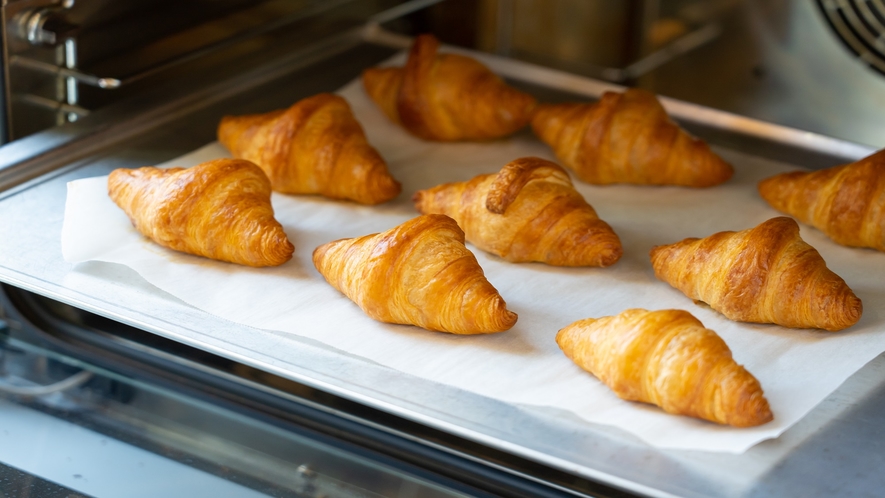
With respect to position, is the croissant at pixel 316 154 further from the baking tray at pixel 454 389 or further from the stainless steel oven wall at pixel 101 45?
the stainless steel oven wall at pixel 101 45

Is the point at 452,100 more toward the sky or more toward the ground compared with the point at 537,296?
more toward the sky

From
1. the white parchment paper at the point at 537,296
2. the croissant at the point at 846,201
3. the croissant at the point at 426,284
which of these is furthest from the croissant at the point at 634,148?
the croissant at the point at 426,284

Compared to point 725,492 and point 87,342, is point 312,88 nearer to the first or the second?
point 87,342

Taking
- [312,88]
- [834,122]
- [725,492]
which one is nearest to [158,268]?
[312,88]

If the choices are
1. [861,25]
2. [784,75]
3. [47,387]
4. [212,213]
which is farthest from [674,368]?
[784,75]

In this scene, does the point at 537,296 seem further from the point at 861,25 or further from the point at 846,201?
the point at 861,25

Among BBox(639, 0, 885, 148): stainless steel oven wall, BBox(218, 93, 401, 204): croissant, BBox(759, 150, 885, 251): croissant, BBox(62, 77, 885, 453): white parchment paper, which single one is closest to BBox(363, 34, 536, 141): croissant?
BBox(62, 77, 885, 453): white parchment paper
